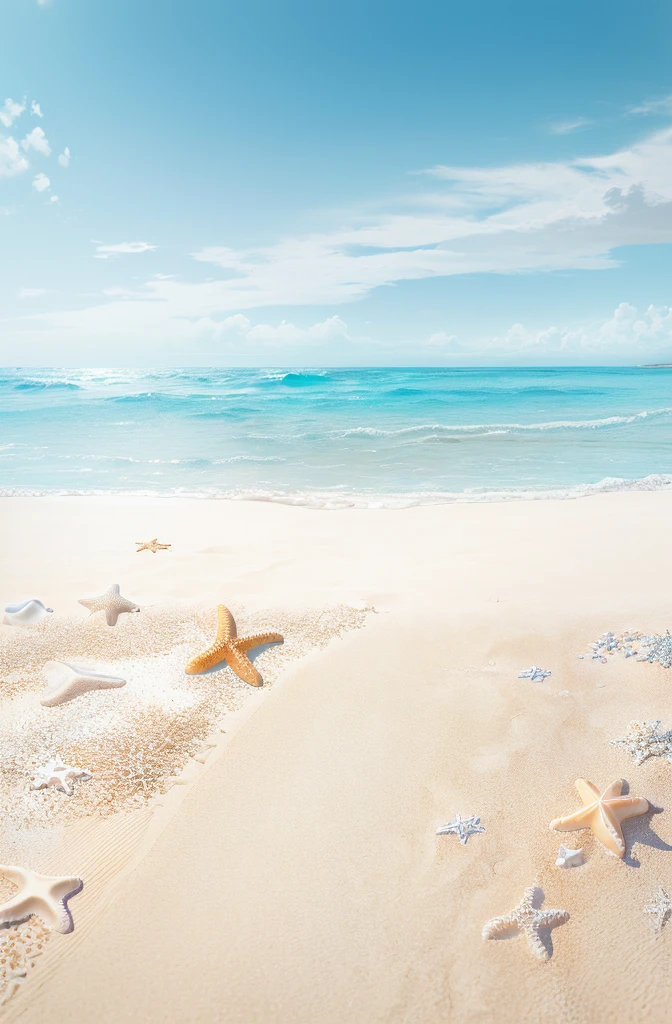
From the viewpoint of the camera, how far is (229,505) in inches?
362

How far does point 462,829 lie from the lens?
2518 mm

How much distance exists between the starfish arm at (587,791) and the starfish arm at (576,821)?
0.07m

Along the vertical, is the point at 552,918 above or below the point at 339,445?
below

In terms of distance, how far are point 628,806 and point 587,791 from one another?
17 cm

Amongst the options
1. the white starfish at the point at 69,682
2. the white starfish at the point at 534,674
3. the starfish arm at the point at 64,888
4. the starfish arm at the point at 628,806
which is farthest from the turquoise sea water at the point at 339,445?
the starfish arm at the point at 64,888

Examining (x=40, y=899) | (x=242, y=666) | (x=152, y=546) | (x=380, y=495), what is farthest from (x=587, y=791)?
(x=380, y=495)

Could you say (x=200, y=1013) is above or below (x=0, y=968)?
below

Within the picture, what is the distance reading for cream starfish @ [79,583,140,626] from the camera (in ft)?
14.1

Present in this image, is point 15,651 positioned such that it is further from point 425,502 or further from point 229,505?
point 425,502

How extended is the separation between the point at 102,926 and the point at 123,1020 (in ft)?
1.07

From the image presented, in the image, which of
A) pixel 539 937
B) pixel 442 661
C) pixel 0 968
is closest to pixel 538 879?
pixel 539 937

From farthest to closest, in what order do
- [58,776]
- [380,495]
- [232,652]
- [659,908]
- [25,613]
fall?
[380,495]
[25,613]
[232,652]
[58,776]
[659,908]

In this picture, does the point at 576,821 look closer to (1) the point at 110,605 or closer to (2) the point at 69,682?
(2) the point at 69,682

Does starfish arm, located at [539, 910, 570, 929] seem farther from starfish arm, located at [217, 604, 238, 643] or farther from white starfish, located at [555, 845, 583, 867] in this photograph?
starfish arm, located at [217, 604, 238, 643]
